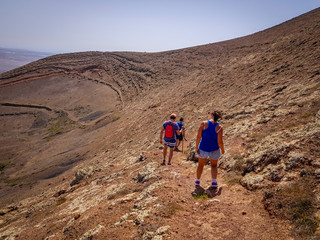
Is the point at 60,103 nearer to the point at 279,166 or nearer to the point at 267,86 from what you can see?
the point at 267,86

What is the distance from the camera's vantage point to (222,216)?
523 centimetres

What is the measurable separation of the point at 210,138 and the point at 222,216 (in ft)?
7.52

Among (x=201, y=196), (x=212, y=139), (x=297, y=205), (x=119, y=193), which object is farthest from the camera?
(x=119, y=193)

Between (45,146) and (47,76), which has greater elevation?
(47,76)

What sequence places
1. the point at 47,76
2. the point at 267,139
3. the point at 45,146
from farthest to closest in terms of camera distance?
the point at 47,76 → the point at 45,146 → the point at 267,139

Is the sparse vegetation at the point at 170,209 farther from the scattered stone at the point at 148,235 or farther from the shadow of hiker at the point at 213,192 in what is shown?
the shadow of hiker at the point at 213,192

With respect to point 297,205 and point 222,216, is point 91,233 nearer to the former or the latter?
point 222,216

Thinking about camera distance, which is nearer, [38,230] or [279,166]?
[279,166]

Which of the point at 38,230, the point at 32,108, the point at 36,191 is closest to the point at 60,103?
the point at 32,108

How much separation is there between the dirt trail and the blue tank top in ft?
4.91

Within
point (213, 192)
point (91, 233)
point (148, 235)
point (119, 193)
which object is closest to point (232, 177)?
point (213, 192)

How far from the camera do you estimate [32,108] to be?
52.6 m

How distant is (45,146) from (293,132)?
34304mm

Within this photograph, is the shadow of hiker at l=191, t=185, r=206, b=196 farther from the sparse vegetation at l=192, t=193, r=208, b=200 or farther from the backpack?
the backpack
